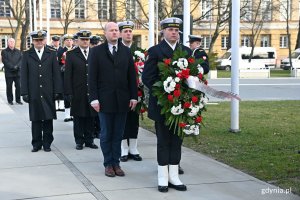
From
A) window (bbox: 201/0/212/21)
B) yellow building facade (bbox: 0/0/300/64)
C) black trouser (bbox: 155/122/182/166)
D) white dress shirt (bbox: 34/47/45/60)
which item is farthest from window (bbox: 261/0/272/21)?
black trouser (bbox: 155/122/182/166)

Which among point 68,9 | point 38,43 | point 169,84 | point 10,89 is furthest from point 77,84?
point 68,9

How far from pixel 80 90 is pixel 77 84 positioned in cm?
12

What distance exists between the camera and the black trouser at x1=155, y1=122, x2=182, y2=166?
20.8 ft

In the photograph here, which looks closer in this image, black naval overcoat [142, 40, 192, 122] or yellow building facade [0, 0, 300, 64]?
black naval overcoat [142, 40, 192, 122]

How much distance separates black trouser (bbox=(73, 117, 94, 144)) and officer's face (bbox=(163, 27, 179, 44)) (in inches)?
138

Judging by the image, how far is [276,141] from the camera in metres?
9.58

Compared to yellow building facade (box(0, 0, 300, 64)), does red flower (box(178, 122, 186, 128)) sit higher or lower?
lower

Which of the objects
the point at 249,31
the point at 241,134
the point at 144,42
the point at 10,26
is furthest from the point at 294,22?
the point at 241,134

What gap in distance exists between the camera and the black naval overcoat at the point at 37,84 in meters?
8.81

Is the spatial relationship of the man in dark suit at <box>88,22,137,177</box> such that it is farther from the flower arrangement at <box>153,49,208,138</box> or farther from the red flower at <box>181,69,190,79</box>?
the red flower at <box>181,69,190,79</box>

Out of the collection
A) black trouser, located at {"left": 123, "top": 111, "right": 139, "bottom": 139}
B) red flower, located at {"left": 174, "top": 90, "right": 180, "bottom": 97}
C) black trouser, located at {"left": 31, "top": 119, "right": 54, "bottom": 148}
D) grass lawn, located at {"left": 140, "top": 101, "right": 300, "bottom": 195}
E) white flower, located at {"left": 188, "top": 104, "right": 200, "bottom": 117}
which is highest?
red flower, located at {"left": 174, "top": 90, "right": 180, "bottom": 97}

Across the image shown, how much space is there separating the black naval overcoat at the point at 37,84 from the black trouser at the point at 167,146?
314 centimetres

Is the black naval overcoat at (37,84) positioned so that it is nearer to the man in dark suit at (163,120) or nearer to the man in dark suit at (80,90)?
the man in dark suit at (80,90)

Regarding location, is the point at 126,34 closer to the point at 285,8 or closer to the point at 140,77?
the point at 140,77
